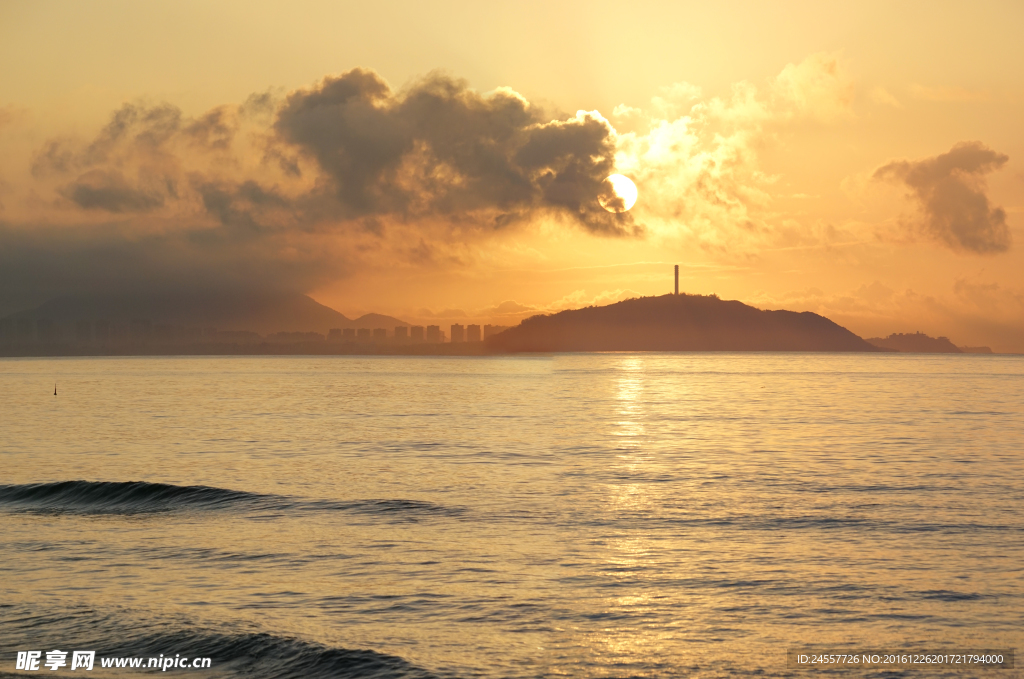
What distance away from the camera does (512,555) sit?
26.1 metres

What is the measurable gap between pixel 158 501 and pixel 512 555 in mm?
22524

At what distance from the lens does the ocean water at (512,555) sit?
1805 cm

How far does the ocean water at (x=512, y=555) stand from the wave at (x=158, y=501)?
9.2 inches

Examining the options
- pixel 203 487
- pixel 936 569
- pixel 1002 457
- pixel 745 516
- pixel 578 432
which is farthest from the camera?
pixel 578 432

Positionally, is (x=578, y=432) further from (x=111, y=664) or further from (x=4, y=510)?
(x=111, y=664)

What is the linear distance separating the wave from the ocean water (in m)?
Result: 0.23

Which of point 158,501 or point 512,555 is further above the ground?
point 512,555

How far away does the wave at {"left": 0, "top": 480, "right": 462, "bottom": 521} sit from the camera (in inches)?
1416

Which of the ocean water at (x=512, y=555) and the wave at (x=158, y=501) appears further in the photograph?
the wave at (x=158, y=501)

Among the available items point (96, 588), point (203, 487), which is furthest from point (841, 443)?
point (96, 588)

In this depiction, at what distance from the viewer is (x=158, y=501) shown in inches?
1572

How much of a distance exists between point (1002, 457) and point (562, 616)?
154 ft

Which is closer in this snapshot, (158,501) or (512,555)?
(512,555)

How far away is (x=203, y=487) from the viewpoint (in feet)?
142
